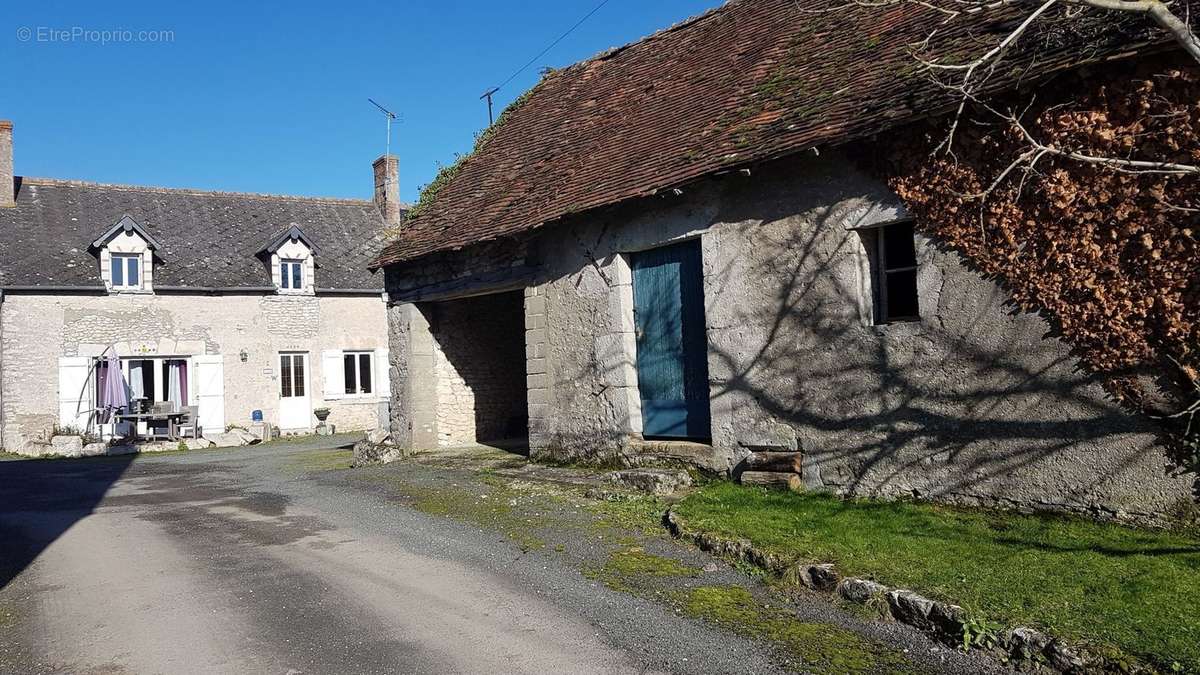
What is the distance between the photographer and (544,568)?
623 centimetres

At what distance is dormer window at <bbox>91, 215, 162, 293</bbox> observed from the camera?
21219 mm

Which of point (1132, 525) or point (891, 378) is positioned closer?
point (1132, 525)

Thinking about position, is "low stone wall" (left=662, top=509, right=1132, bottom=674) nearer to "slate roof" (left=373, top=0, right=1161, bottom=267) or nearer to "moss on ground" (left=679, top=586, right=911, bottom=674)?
"moss on ground" (left=679, top=586, right=911, bottom=674)

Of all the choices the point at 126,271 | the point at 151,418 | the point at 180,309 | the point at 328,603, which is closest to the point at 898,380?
the point at 328,603

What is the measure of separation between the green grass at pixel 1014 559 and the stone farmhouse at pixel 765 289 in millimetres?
519

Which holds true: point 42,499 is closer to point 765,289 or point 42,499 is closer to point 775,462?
point 775,462

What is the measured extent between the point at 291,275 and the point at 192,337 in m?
3.02

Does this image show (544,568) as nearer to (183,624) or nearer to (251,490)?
(183,624)

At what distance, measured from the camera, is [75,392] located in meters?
20.4

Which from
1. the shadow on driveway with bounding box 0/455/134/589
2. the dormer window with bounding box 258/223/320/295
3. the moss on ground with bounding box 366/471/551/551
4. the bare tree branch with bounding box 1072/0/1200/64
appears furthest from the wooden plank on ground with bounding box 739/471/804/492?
the dormer window with bounding box 258/223/320/295

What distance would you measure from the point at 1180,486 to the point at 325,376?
69.1ft

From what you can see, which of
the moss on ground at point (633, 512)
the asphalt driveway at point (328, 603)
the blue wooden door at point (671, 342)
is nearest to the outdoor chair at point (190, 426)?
the asphalt driveway at point (328, 603)

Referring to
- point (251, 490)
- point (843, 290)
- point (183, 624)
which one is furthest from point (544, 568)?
point (251, 490)

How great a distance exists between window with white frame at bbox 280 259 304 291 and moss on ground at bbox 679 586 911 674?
2037 centimetres
